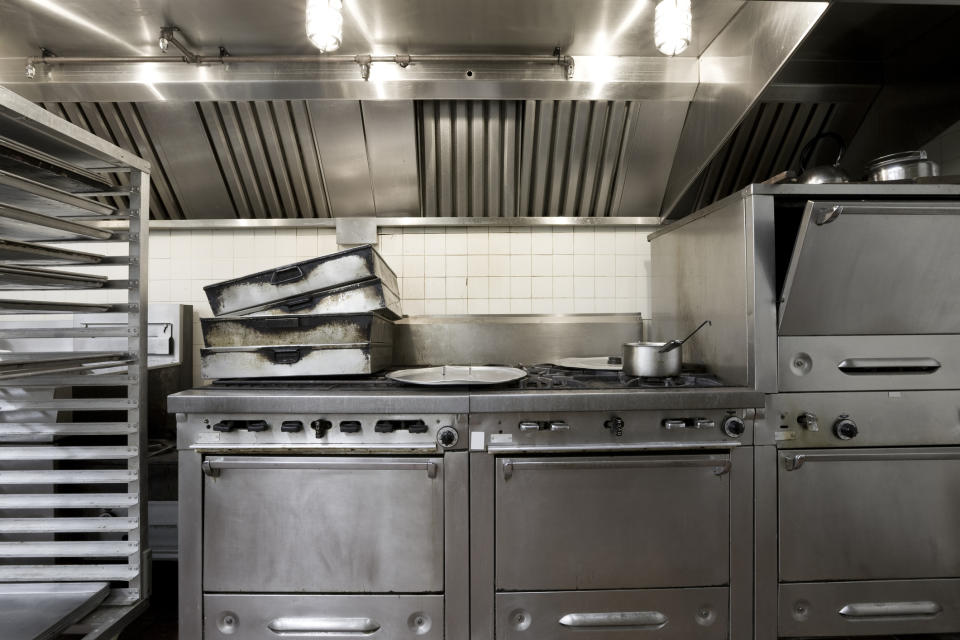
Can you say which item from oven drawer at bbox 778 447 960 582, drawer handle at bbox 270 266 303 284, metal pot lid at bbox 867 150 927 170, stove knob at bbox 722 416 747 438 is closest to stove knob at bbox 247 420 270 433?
drawer handle at bbox 270 266 303 284

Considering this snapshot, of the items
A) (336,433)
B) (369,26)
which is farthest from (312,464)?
(369,26)

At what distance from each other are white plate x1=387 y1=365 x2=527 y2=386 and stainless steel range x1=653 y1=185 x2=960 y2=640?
3.03ft

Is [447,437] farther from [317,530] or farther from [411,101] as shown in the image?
[411,101]

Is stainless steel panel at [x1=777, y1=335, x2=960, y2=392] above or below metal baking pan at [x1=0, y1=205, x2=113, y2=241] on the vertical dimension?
below

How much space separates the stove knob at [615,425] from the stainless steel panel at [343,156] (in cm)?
175

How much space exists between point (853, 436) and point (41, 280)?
2910mm

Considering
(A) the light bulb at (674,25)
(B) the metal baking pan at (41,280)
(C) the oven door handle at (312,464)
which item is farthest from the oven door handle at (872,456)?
(B) the metal baking pan at (41,280)

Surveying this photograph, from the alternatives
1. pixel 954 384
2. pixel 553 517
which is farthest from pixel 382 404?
pixel 954 384

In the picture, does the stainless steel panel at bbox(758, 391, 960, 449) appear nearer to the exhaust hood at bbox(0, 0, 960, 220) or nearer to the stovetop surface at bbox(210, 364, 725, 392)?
the stovetop surface at bbox(210, 364, 725, 392)

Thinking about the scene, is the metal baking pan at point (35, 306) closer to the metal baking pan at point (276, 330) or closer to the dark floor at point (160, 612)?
the metal baking pan at point (276, 330)

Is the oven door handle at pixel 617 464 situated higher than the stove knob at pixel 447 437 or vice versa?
the stove knob at pixel 447 437

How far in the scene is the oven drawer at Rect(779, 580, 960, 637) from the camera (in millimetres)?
1666

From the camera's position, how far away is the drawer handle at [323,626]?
5.30ft

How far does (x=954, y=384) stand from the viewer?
1.70 meters
